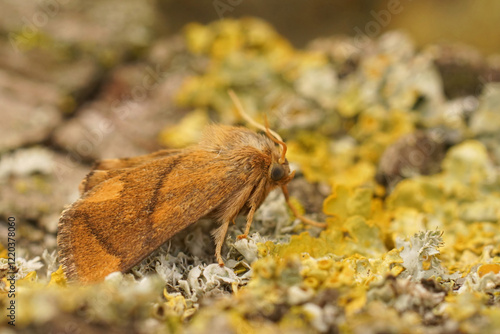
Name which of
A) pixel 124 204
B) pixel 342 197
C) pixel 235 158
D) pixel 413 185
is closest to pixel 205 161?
pixel 235 158

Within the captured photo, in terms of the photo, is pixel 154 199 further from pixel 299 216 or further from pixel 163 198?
pixel 299 216

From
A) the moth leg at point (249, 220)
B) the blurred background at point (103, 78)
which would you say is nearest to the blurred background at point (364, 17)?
the blurred background at point (103, 78)

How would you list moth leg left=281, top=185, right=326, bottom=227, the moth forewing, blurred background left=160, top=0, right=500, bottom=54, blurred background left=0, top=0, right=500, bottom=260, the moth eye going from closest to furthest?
the moth forewing, the moth eye, moth leg left=281, top=185, right=326, bottom=227, blurred background left=0, top=0, right=500, bottom=260, blurred background left=160, top=0, right=500, bottom=54

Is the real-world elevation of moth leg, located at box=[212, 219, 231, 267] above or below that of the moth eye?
below

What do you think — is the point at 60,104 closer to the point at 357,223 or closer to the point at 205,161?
the point at 205,161

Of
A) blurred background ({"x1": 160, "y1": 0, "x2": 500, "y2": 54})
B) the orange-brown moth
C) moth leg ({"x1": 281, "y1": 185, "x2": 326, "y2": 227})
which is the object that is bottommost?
moth leg ({"x1": 281, "y1": 185, "x2": 326, "y2": 227})

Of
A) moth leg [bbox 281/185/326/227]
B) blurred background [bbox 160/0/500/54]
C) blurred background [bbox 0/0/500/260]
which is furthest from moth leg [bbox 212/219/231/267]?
blurred background [bbox 160/0/500/54]

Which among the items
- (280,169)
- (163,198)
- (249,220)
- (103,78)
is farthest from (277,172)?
(103,78)

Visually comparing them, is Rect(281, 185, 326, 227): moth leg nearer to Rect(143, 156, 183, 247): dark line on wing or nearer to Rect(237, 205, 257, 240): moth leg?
Rect(237, 205, 257, 240): moth leg
